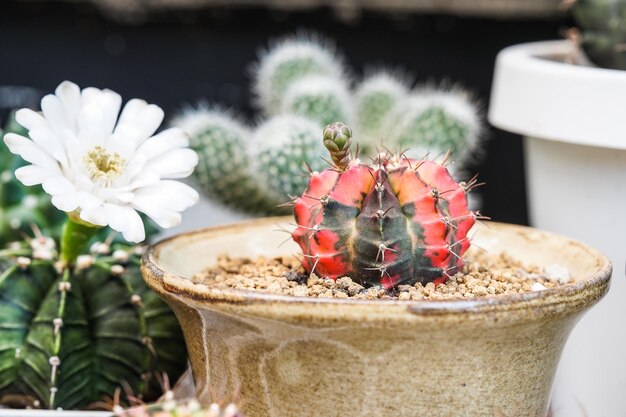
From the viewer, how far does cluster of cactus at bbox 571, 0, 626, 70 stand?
38.2 inches

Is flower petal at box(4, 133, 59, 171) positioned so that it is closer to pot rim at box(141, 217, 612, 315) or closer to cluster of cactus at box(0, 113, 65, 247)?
pot rim at box(141, 217, 612, 315)

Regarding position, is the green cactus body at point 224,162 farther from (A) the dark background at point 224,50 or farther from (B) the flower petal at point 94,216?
(B) the flower petal at point 94,216

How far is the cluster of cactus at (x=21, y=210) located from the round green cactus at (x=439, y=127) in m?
0.48

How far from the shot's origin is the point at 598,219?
3.08ft

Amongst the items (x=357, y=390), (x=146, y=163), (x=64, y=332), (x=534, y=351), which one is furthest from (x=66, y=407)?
(x=534, y=351)

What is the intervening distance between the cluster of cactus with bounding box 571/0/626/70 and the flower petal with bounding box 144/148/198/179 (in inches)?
19.5

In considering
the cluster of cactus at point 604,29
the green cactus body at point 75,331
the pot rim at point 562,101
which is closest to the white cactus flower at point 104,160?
the green cactus body at point 75,331

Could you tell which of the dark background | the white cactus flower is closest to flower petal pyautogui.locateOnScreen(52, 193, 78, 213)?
the white cactus flower

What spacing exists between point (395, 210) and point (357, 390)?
15 centimetres

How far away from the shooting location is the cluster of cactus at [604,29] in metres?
0.97

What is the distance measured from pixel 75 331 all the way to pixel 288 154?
14.6 inches

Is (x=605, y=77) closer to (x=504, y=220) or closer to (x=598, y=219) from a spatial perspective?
(x=598, y=219)

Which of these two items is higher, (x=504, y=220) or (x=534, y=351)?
(x=534, y=351)

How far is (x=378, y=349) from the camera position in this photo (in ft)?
2.09
